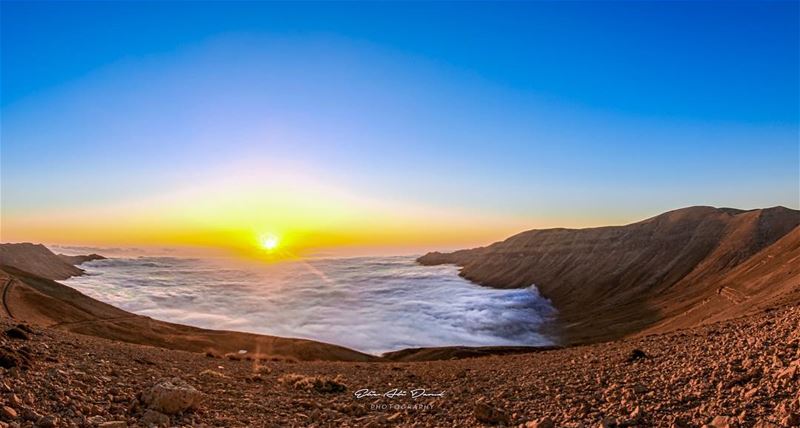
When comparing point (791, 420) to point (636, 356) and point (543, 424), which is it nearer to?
point (543, 424)

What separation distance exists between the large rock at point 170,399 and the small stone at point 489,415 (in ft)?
17.6

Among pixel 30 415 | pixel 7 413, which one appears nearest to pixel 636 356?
pixel 30 415

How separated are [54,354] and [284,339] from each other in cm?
4451

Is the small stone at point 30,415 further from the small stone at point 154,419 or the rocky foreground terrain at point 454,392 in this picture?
the small stone at point 154,419

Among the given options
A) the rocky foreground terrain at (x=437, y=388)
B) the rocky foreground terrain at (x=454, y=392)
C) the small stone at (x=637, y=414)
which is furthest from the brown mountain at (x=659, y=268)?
the small stone at (x=637, y=414)

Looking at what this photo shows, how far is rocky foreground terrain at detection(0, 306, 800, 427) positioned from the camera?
20.9ft

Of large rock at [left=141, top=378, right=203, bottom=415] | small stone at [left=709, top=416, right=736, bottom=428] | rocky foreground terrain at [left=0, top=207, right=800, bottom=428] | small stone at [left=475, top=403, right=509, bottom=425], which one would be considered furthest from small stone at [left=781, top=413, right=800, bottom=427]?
large rock at [left=141, top=378, right=203, bottom=415]

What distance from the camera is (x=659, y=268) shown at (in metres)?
69.5

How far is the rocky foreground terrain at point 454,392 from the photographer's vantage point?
6379 millimetres

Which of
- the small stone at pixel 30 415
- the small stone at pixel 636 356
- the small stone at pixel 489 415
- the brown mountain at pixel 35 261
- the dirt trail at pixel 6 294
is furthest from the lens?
the brown mountain at pixel 35 261

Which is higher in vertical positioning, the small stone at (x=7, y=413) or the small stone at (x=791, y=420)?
the small stone at (x=791, y=420)

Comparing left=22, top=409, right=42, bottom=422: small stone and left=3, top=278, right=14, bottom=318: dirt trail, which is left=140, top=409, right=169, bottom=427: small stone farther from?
left=3, top=278, right=14, bottom=318: dirt trail

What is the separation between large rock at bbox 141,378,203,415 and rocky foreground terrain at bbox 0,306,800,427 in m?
0.02

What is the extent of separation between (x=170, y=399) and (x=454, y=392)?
6333 mm
